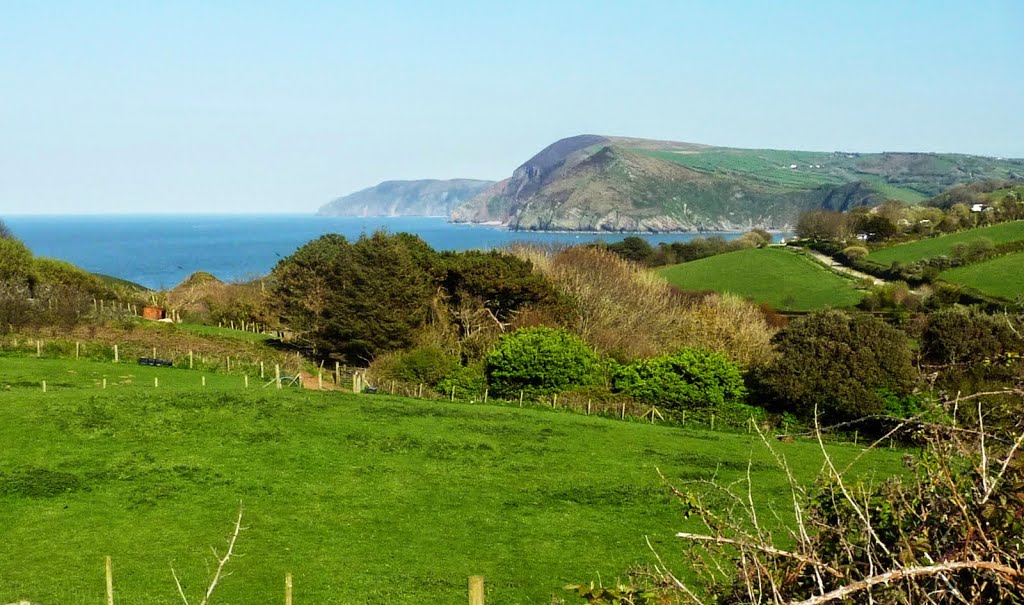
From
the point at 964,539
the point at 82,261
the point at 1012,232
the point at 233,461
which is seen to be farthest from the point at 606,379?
the point at 82,261

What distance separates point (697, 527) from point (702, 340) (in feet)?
97.5

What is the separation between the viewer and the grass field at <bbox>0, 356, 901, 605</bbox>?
13109 mm

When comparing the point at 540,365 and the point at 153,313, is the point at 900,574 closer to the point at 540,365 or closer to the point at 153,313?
the point at 540,365

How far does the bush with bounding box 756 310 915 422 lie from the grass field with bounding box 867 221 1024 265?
43328mm

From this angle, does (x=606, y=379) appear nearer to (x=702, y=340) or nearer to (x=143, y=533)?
(x=702, y=340)

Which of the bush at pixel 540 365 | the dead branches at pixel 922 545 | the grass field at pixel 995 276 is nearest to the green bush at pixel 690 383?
the bush at pixel 540 365

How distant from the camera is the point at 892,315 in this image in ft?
172

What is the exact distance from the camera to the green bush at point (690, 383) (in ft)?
108

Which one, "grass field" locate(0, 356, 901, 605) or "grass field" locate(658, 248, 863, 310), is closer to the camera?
"grass field" locate(0, 356, 901, 605)

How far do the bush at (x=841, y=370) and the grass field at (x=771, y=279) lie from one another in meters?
30.7

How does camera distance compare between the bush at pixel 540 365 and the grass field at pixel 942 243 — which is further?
the grass field at pixel 942 243

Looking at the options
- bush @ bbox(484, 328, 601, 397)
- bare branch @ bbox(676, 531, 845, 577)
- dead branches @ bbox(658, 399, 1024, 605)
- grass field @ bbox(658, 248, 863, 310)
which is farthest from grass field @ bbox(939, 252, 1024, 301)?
bare branch @ bbox(676, 531, 845, 577)

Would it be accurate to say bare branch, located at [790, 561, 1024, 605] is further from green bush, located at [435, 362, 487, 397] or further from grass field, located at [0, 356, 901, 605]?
green bush, located at [435, 362, 487, 397]

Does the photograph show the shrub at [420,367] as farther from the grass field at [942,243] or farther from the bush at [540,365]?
the grass field at [942,243]
